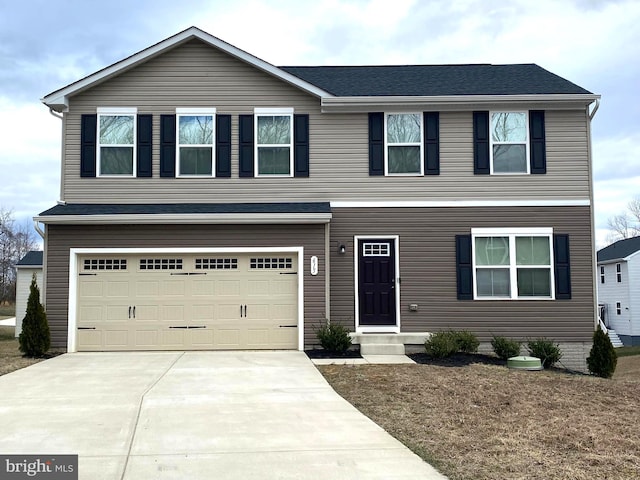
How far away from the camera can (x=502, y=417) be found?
7.02m

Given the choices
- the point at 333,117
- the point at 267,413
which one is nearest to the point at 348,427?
the point at 267,413

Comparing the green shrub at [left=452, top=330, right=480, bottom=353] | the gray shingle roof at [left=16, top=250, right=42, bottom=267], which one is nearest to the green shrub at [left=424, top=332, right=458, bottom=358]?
the green shrub at [left=452, top=330, right=480, bottom=353]

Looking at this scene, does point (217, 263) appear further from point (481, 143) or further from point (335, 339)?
point (481, 143)

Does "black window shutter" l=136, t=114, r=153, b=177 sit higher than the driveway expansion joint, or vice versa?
"black window shutter" l=136, t=114, r=153, b=177

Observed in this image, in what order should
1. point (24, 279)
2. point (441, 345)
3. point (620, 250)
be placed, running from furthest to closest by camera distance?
point (620, 250) → point (24, 279) → point (441, 345)

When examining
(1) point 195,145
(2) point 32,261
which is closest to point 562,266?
(1) point 195,145

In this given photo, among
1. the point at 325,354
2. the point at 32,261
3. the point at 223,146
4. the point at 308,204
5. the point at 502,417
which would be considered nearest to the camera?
the point at 502,417

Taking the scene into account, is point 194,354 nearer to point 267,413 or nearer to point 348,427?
point 267,413

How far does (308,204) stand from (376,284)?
235cm

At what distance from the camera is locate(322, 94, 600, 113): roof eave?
42.6 ft

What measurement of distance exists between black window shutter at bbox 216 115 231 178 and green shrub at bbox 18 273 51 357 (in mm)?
4593

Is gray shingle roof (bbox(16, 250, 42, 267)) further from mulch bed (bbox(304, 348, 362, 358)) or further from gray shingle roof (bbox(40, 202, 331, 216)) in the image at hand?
mulch bed (bbox(304, 348, 362, 358))

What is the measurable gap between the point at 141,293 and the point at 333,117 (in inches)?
229

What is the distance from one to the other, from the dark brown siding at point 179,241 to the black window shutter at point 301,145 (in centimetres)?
140
